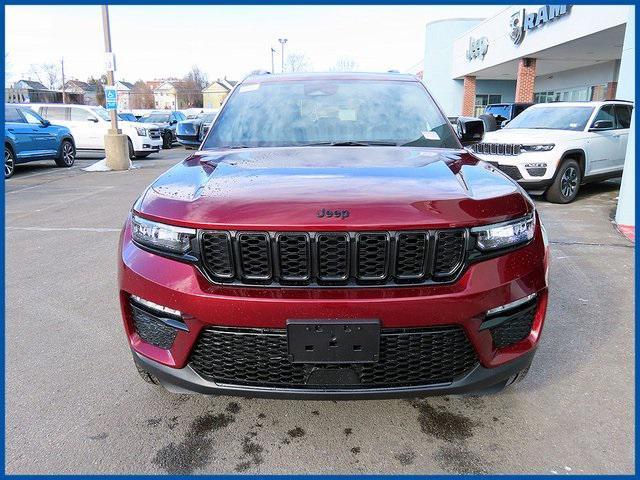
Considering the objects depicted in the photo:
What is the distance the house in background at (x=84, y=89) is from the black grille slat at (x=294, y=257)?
3546 inches

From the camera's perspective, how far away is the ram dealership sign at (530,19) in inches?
671

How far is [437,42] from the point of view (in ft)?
124

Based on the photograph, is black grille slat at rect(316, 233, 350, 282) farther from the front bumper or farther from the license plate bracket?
the license plate bracket

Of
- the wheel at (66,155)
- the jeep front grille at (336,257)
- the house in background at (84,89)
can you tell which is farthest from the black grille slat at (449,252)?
the house in background at (84,89)

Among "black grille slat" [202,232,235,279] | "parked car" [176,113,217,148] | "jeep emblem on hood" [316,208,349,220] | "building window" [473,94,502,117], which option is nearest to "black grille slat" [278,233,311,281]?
"jeep emblem on hood" [316,208,349,220]

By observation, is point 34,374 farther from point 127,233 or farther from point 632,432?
point 632,432

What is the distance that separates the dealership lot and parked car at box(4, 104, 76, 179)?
32.0 feet

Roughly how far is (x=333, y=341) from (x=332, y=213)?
1.63 feet

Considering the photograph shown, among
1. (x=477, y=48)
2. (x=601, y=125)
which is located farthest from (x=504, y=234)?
(x=477, y=48)

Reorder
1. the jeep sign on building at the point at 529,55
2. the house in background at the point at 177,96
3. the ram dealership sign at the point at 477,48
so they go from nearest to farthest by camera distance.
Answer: the jeep sign on building at the point at 529,55 < the ram dealership sign at the point at 477,48 < the house in background at the point at 177,96

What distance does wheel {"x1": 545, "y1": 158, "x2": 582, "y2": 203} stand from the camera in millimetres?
8250

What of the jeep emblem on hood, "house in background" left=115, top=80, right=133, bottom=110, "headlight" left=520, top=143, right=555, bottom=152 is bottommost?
"headlight" left=520, top=143, right=555, bottom=152

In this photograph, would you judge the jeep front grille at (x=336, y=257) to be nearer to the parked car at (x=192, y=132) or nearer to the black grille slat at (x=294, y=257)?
the black grille slat at (x=294, y=257)

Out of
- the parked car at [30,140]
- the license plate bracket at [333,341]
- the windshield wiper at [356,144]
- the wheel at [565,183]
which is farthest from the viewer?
the parked car at [30,140]
